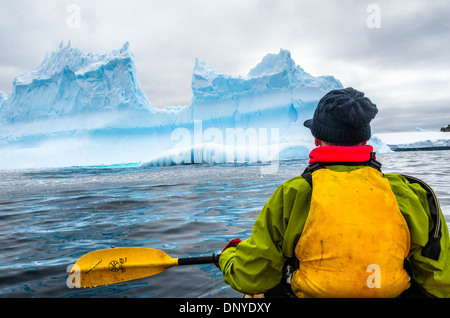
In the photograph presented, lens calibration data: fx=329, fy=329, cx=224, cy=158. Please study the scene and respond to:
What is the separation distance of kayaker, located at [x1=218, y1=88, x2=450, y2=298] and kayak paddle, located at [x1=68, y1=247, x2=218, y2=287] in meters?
1.14

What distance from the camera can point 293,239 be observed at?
4.73 feet

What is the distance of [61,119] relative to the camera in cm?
Answer: 2984

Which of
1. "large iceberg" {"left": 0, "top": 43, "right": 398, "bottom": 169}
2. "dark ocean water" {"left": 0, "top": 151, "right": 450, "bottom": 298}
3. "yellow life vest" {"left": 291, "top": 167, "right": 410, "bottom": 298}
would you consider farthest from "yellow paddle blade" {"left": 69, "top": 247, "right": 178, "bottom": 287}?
"large iceberg" {"left": 0, "top": 43, "right": 398, "bottom": 169}

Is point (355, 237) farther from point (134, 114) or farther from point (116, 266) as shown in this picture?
point (134, 114)

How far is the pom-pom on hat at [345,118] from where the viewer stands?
4.86 feet

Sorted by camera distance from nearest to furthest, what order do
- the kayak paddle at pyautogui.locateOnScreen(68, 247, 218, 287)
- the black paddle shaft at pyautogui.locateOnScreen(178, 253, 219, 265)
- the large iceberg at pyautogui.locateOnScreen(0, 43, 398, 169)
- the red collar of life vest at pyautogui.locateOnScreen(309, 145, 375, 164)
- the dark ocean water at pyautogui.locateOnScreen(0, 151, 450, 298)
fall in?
the red collar of life vest at pyautogui.locateOnScreen(309, 145, 375, 164), the black paddle shaft at pyautogui.locateOnScreen(178, 253, 219, 265), the kayak paddle at pyautogui.locateOnScreen(68, 247, 218, 287), the dark ocean water at pyautogui.locateOnScreen(0, 151, 450, 298), the large iceberg at pyautogui.locateOnScreen(0, 43, 398, 169)

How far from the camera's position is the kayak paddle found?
8.31 feet

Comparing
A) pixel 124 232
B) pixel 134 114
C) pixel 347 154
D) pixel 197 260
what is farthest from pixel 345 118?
pixel 134 114

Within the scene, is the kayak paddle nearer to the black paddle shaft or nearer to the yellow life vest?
the black paddle shaft

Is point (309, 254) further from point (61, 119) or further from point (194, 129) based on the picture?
point (61, 119)

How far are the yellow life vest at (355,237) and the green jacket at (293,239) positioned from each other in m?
0.06

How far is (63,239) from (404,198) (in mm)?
4039

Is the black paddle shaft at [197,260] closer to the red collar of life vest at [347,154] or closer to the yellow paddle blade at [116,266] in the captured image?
the yellow paddle blade at [116,266]
